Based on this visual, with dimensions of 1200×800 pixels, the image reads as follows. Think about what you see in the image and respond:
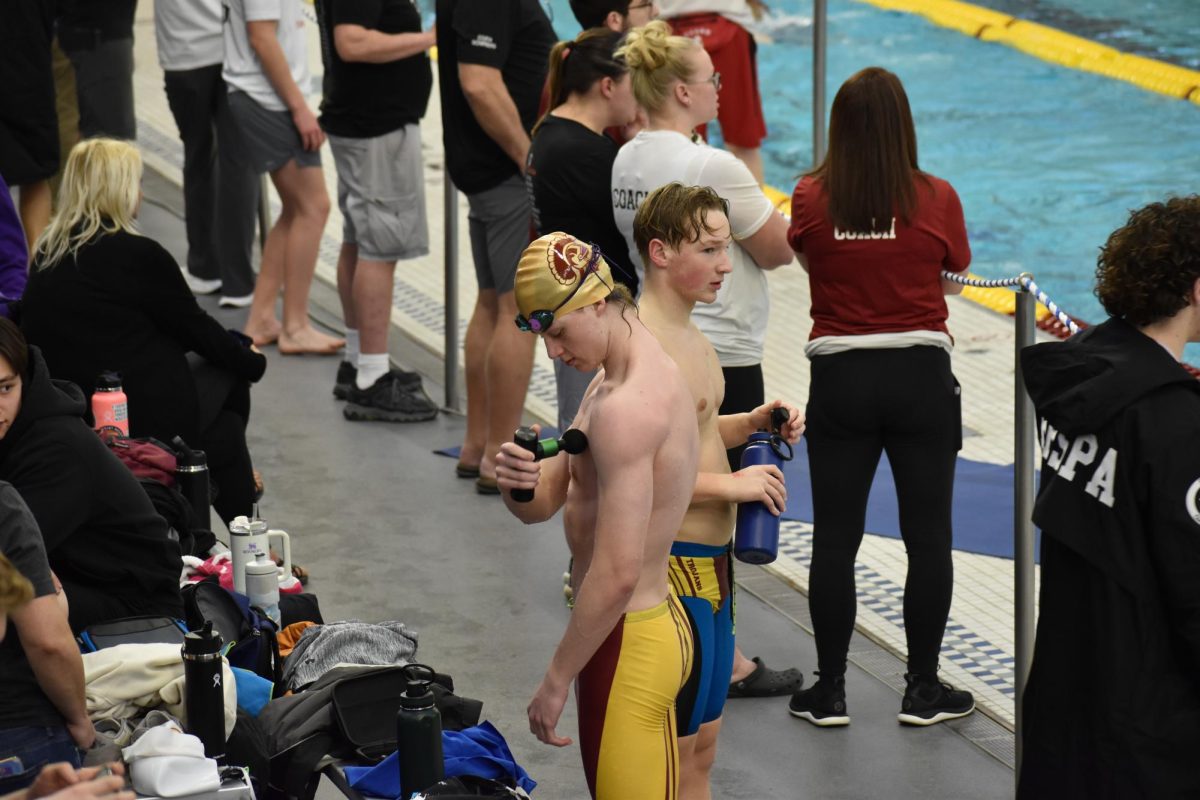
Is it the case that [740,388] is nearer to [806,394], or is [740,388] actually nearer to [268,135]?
[806,394]

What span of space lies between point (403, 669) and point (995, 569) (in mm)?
2538

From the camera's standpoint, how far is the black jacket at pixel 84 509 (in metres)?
3.57

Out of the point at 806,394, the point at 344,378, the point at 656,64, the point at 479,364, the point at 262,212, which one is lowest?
the point at 806,394

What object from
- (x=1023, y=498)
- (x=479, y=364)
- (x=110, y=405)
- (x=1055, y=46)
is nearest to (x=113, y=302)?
(x=110, y=405)

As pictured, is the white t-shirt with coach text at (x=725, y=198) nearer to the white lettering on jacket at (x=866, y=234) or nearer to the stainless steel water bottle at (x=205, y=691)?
the white lettering on jacket at (x=866, y=234)

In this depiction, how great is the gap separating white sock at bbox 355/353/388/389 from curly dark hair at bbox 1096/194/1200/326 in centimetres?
418

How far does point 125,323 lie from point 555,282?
2396mm

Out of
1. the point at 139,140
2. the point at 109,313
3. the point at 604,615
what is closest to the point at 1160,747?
the point at 604,615

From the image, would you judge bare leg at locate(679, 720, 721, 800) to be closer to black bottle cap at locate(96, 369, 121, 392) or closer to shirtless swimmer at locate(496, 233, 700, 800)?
shirtless swimmer at locate(496, 233, 700, 800)

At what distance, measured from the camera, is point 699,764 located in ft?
11.4

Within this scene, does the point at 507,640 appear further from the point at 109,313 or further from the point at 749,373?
the point at 109,313

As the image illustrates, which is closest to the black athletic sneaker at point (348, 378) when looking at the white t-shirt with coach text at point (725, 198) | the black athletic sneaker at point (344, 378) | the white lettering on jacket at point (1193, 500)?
the black athletic sneaker at point (344, 378)

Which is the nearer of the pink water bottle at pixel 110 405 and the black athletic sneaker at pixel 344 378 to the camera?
the pink water bottle at pixel 110 405

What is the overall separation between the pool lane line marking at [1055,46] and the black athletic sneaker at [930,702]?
10089mm
